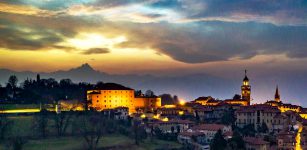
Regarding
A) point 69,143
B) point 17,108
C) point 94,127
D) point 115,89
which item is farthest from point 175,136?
point 115,89

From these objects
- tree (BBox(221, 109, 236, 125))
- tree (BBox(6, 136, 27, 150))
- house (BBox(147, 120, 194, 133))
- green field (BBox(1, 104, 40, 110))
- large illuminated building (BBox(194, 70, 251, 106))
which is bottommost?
tree (BBox(6, 136, 27, 150))

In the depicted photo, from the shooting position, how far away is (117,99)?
263ft

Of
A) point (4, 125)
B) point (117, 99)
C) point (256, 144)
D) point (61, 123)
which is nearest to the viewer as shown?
point (256, 144)

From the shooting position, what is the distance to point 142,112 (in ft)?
247

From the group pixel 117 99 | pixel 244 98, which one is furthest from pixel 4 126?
pixel 244 98

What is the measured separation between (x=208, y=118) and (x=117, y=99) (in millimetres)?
17398

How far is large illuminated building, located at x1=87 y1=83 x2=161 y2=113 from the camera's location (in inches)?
3036

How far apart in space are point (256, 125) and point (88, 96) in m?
28.8

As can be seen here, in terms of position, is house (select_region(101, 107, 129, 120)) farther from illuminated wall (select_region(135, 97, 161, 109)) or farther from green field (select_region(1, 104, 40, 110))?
illuminated wall (select_region(135, 97, 161, 109))

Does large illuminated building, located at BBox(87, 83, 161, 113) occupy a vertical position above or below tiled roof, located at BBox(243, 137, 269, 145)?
above

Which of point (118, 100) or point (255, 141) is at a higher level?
point (118, 100)

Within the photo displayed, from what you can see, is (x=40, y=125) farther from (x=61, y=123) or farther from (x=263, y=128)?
(x=263, y=128)

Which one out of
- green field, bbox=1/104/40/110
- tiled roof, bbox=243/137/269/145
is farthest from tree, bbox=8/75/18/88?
tiled roof, bbox=243/137/269/145

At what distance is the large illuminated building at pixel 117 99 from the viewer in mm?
77125
